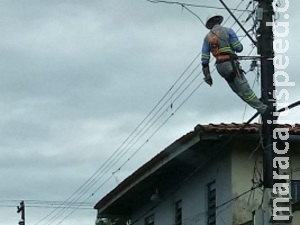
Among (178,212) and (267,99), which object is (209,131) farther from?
(267,99)

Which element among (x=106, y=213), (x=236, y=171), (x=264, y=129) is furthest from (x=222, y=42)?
(x=106, y=213)

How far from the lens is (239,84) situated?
1428cm

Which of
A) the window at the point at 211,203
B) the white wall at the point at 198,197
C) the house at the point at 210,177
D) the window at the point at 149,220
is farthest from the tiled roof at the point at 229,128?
the window at the point at 149,220

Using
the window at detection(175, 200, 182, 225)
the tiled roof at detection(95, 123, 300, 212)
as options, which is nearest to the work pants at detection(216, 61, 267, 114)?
the tiled roof at detection(95, 123, 300, 212)

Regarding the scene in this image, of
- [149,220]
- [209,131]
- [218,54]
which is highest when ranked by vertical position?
[209,131]

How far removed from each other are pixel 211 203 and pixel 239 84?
7.95 meters

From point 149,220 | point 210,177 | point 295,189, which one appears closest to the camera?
point 295,189

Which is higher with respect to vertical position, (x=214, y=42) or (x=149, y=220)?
(x=214, y=42)

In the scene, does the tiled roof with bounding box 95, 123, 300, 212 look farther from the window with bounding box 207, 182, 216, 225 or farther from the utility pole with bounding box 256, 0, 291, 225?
the utility pole with bounding box 256, 0, 291, 225

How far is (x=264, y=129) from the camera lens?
45.8ft

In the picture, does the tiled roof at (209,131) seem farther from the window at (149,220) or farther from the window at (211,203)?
the window at (149,220)

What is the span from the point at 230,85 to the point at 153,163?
9598 millimetres

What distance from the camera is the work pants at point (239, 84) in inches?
550

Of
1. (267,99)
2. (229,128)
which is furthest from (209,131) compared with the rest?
(267,99)
